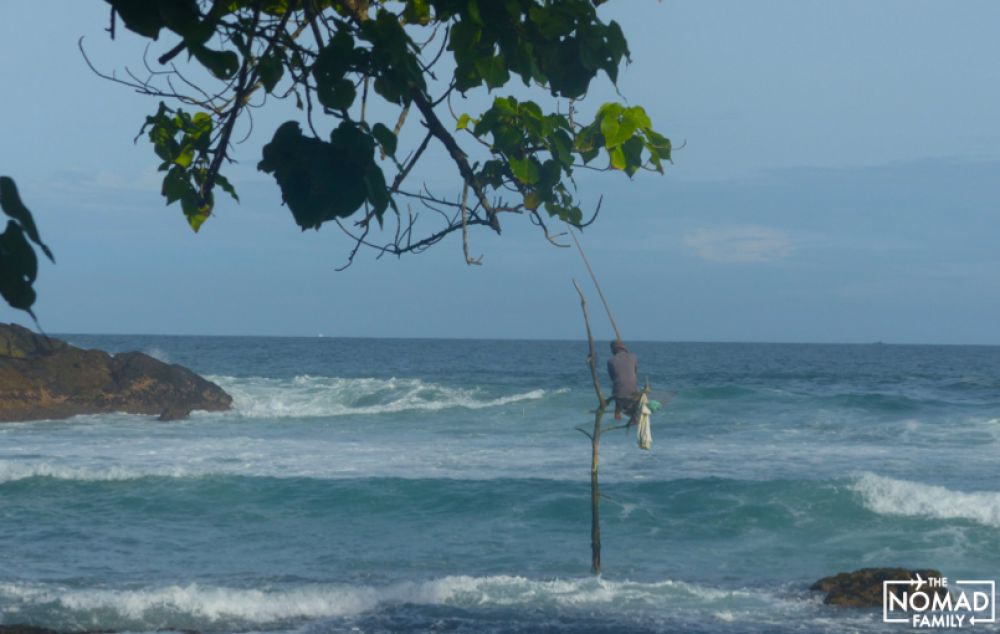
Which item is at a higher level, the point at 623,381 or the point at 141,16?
the point at 141,16

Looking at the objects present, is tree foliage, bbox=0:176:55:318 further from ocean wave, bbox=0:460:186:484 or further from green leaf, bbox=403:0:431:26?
ocean wave, bbox=0:460:186:484

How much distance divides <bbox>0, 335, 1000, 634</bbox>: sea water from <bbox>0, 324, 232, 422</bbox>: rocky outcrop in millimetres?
896

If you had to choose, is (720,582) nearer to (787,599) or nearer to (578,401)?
(787,599)

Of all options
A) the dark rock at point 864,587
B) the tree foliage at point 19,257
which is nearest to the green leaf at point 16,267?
the tree foliage at point 19,257

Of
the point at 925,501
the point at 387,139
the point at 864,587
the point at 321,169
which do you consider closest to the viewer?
the point at 321,169

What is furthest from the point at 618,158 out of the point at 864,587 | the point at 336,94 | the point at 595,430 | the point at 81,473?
the point at 81,473

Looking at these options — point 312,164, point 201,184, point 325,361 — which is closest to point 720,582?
point 201,184

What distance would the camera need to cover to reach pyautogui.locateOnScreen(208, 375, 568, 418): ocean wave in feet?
99.5

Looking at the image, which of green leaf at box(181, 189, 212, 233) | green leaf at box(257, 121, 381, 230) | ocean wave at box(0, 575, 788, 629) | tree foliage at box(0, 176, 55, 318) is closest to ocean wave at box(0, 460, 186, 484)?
ocean wave at box(0, 575, 788, 629)

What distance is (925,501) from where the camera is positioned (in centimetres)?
1543

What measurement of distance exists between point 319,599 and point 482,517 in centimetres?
494

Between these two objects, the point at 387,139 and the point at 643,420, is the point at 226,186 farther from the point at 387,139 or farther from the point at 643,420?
the point at 643,420

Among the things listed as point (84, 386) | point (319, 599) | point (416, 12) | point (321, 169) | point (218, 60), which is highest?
point (416, 12)

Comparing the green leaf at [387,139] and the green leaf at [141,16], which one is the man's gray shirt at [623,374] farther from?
the green leaf at [141,16]
